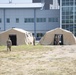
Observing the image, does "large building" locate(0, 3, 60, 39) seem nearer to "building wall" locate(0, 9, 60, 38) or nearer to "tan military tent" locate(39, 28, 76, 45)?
"building wall" locate(0, 9, 60, 38)

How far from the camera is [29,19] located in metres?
75.9

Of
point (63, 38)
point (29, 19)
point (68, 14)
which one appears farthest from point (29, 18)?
point (63, 38)

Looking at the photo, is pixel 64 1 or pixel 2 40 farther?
pixel 64 1

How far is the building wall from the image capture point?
75.5 meters

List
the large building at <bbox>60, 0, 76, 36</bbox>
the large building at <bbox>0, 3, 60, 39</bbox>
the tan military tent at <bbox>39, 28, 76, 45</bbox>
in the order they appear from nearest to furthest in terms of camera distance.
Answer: the tan military tent at <bbox>39, 28, 76, 45</bbox>
the large building at <bbox>60, 0, 76, 36</bbox>
the large building at <bbox>0, 3, 60, 39</bbox>

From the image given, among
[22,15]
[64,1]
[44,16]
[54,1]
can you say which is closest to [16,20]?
[22,15]

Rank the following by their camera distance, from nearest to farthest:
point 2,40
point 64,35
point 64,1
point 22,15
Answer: point 2,40, point 64,35, point 64,1, point 22,15

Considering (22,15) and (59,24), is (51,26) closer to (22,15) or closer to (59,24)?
(59,24)

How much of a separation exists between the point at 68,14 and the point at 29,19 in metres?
10.8

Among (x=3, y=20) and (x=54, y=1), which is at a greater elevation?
(x=54, y=1)

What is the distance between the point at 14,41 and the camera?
1500 inches

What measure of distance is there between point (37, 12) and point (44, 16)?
2.08 meters

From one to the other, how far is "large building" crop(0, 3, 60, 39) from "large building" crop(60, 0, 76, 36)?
380 cm

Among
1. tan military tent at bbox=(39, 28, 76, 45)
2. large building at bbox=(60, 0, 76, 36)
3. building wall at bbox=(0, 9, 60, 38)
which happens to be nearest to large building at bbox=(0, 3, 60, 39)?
building wall at bbox=(0, 9, 60, 38)
